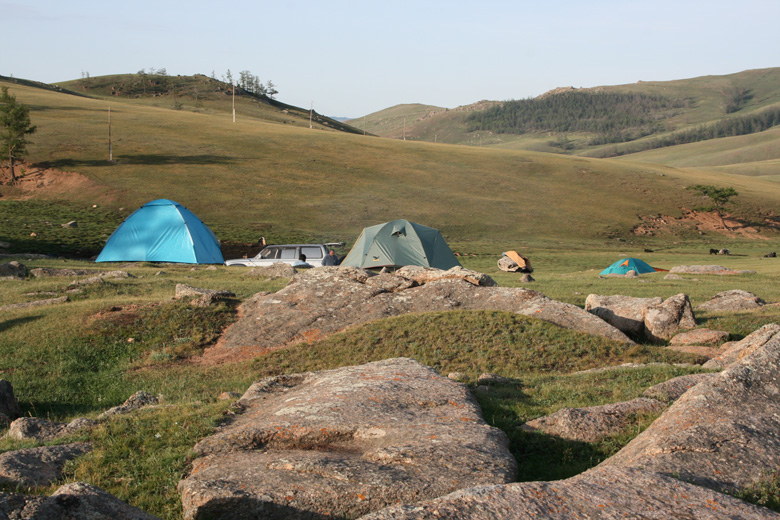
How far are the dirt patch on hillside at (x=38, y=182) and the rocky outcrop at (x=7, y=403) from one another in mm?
47297

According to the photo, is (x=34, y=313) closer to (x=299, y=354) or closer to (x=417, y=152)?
(x=299, y=354)

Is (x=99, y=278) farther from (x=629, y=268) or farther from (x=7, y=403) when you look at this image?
(x=629, y=268)

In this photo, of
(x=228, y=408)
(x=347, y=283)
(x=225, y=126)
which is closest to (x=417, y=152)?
(x=225, y=126)

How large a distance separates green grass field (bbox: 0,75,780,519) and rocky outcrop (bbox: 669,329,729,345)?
782 millimetres

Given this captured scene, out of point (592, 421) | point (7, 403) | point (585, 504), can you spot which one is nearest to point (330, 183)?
point (7, 403)

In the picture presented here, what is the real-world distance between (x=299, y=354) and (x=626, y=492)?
10483 mm

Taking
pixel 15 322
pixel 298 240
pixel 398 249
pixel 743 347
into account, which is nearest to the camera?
pixel 743 347

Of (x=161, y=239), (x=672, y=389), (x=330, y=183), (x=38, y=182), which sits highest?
(x=330, y=183)

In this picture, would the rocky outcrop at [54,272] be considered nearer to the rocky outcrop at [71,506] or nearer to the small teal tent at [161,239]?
the small teal tent at [161,239]

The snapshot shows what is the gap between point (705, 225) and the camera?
6378 cm

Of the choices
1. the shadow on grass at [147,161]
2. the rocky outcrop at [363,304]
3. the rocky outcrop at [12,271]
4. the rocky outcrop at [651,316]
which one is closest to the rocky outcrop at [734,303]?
the rocky outcrop at [651,316]

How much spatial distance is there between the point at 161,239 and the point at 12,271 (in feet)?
31.3

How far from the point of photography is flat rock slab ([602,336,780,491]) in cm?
496

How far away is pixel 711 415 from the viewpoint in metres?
5.63
